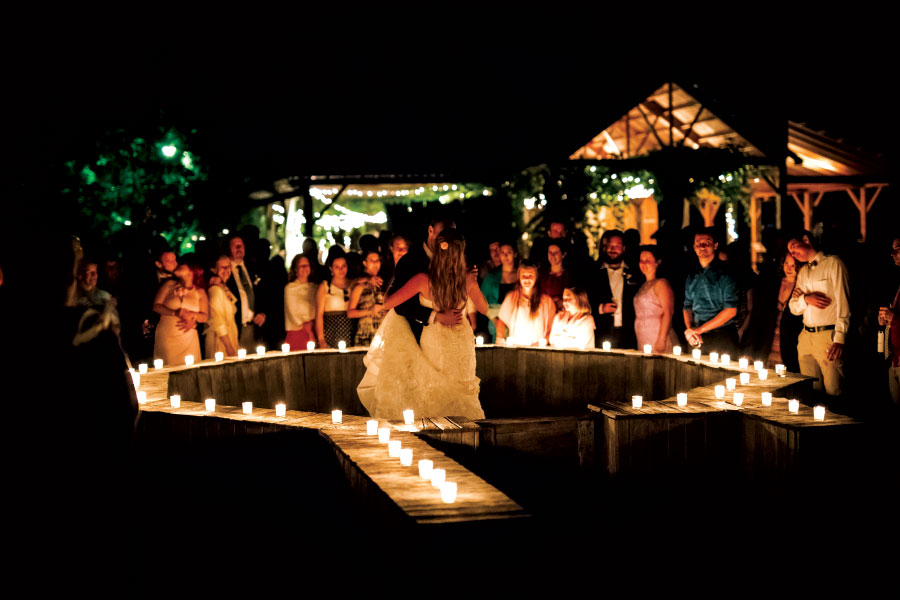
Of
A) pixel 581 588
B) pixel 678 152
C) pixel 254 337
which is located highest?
pixel 678 152

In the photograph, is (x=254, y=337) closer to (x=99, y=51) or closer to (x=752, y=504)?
(x=99, y=51)

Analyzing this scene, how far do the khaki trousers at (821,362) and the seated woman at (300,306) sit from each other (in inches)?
202

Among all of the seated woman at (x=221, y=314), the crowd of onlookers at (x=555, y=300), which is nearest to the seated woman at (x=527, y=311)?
the crowd of onlookers at (x=555, y=300)

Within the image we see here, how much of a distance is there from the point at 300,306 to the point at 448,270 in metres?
3.58

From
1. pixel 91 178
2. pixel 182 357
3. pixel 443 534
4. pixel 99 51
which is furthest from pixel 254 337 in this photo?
pixel 443 534

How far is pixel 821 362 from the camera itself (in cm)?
924

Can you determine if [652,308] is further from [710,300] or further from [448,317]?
[448,317]

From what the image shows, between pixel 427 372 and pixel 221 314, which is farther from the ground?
pixel 221 314

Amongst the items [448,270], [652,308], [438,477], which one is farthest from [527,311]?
[438,477]

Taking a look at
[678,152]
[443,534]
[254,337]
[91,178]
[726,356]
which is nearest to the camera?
[443,534]

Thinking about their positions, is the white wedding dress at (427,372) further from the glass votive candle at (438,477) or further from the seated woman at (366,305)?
the glass votive candle at (438,477)

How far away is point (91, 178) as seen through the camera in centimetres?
1237

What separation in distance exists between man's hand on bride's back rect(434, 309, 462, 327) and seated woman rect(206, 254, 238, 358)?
322 cm

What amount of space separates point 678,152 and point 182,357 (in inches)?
436
